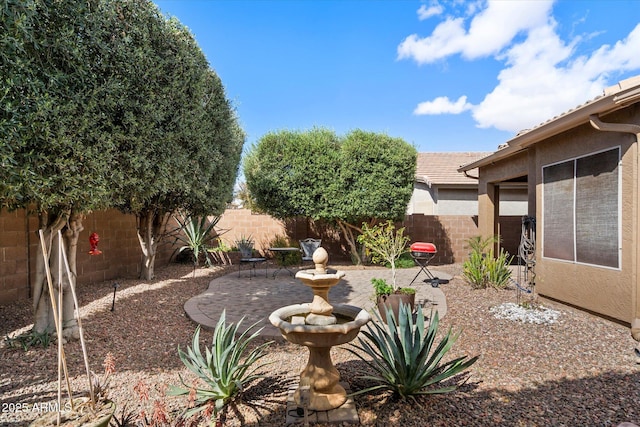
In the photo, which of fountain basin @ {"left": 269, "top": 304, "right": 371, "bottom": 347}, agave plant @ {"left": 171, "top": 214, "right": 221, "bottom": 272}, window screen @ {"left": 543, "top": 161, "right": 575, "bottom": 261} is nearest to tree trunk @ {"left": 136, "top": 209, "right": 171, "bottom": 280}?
agave plant @ {"left": 171, "top": 214, "right": 221, "bottom": 272}

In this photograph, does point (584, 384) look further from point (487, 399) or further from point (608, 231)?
point (608, 231)

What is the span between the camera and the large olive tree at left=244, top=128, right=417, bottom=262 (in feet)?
34.4

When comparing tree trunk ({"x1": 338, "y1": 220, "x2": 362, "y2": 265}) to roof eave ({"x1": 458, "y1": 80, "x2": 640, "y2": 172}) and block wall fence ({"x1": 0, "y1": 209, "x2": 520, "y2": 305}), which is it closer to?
block wall fence ({"x1": 0, "y1": 209, "x2": 520, "y2": 305})

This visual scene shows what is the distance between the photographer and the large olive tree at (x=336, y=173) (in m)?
10.5

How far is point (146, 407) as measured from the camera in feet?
9.24

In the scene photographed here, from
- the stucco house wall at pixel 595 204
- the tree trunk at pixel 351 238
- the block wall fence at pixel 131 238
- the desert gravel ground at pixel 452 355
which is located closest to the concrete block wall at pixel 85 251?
the block wall fence at pixel 131 238

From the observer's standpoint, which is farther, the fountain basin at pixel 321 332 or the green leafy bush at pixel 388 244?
the green leafy bush at pixel 388 244

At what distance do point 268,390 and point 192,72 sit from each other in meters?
4.81

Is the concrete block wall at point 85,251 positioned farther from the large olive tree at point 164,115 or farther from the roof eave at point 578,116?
the roof eave at point 578,116

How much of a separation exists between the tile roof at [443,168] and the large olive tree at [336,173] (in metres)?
4.97

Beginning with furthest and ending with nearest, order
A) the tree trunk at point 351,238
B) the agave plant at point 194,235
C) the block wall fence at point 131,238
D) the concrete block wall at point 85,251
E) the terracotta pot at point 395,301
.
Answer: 1. the tree trunk at point 351,238
2. the agave plant at point 194,235
3. the block wall fence at point 131,238
4. the concrete block wall at point 85,251
5. the terracotta pot at point 395,301

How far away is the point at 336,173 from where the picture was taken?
10.6 metres

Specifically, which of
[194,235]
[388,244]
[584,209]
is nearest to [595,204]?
[584,209]

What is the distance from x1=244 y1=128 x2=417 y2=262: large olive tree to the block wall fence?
225cm
